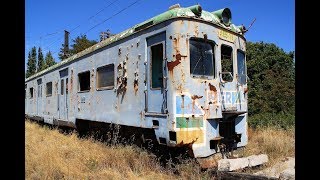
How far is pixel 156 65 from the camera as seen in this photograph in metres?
6.77

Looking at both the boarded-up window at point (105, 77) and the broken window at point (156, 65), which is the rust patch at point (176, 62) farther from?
the boarded-up window at point (105, 77)

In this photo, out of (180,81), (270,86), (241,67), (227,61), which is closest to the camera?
(180,81)

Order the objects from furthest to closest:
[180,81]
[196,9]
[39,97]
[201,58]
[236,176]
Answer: [39,97] → [201,58] → [196,9] → [180,81] → [236,176]

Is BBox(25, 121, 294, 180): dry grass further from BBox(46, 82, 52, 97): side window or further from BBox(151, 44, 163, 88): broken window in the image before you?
BBox(46, 82, 52, 97): side window

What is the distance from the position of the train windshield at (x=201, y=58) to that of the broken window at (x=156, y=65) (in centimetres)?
66

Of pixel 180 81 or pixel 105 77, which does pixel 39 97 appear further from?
pixel 180 81

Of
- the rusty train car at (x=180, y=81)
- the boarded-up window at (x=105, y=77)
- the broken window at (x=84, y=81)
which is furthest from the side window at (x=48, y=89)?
the rusty train car at (x=180, y=81)

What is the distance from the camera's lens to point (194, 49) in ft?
21.2

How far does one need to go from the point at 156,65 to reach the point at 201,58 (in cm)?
93

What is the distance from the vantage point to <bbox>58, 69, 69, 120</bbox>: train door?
1220 cm

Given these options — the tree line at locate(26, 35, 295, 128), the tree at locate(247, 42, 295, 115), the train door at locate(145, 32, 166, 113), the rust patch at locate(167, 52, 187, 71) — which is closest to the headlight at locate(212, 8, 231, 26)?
the train door at locate(145, 32, 166, 113)

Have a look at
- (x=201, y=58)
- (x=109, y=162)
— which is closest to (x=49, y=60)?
(x=109, y=162)
